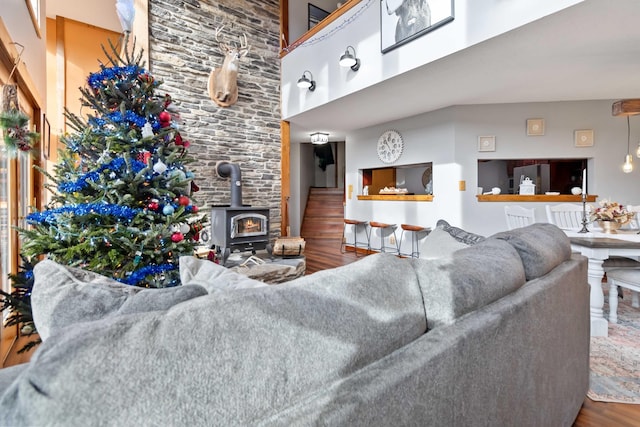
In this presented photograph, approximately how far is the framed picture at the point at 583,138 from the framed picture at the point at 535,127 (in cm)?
44

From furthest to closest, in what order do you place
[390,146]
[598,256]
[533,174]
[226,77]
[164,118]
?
[390,146] → [533,174] → [226,77] → [598,256] → [164,118]

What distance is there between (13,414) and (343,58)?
4158mm

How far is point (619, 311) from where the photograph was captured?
9.48ft

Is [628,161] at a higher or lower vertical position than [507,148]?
lower

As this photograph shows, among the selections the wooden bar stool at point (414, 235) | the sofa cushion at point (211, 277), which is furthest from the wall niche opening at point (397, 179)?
the sofa cushion at point (211, 277)

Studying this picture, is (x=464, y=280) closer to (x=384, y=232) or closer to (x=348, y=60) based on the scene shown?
(x=348, y=60)

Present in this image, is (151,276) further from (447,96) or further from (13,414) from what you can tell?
(447,96)

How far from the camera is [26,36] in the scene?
7.42 ft

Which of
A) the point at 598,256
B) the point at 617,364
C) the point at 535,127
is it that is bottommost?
the point at 617,364

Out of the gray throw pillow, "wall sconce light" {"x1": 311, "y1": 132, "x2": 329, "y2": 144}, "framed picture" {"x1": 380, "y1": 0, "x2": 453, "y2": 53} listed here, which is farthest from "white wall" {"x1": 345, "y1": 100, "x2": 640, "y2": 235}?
the gray throw pillow

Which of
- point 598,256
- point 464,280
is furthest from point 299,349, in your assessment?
point 598,256

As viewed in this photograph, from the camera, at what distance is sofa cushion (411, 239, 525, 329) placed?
2.72 feet

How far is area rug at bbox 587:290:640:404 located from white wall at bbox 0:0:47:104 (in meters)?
3.86

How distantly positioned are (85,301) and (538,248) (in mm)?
1473
